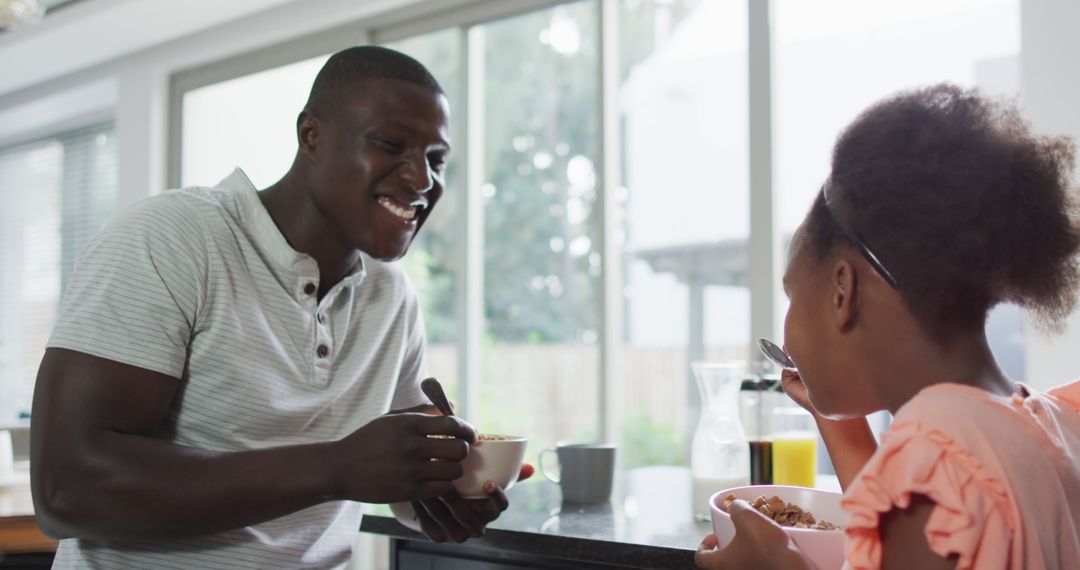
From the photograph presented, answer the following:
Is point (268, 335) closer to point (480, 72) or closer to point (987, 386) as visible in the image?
point (987, 386)

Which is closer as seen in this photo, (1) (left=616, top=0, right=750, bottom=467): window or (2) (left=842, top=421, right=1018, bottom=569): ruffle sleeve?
(2) (left=842, top=421, right=1018, bottom=569): ruffle sleeve

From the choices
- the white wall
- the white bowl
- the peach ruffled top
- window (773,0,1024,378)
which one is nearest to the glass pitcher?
the white bowl

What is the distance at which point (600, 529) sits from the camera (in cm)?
134

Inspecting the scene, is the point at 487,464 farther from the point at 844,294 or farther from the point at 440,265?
the point at 440,265

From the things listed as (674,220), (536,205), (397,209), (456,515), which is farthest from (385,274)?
(536,205)

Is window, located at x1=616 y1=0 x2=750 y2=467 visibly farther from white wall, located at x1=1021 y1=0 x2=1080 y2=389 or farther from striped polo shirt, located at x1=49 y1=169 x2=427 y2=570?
striped polo shirt, located at x1=49 y1=169 x2=427 y2=570

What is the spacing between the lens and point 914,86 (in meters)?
0.87

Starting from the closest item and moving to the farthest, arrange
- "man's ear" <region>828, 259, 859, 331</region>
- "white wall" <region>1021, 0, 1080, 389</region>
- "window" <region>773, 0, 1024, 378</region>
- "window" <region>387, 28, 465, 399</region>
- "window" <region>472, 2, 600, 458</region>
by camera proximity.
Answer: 1. "man's ear" <region>828, 259, 859, 331</region>
2. "white wall" <region>1021, 0, 1080, 389</region>
3. "window" <region>773, 0, 1024, 378</region>
4. "window" <region>387, 28, 465, 399</region>
5. "window" <region>472, 2, 600, 458</region>

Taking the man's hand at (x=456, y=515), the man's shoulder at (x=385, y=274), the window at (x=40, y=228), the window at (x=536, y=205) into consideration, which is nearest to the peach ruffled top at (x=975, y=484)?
the man's hand at (x=456, y=515)

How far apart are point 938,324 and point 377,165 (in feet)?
2.76

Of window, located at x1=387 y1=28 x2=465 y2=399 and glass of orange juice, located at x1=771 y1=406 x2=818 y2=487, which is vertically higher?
window, located at x1=387 y1=28 x2=465 y2=399

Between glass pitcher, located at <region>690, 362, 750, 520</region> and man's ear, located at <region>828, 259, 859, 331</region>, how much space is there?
69 centimetres

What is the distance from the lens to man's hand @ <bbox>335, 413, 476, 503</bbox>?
1.05 meters

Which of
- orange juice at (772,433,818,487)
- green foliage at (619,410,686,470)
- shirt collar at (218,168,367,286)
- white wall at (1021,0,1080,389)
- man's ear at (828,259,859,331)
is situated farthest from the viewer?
green foliage at (619,410,686,470)
